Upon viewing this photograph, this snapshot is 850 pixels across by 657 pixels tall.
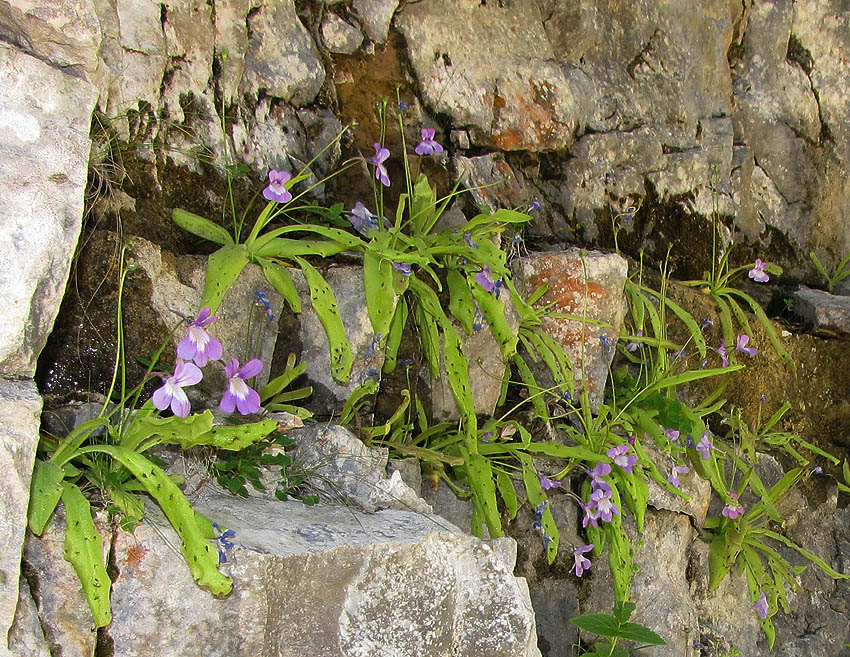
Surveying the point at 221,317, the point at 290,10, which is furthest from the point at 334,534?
the point at 290,10

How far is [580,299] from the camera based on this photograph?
352 centimetres

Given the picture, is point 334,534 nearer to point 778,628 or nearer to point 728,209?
point 778,628

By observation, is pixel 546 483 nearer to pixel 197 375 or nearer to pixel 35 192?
pixel 197 375

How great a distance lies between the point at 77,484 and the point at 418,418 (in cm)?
137

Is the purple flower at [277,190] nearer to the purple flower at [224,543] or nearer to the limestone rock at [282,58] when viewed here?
the limestone rock at [282,58]

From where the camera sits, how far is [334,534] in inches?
88.7

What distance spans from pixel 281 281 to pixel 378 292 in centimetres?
32

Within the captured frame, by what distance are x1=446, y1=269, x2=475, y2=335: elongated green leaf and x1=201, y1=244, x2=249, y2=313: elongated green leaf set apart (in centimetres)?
79

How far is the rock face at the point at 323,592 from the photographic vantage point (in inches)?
77.2

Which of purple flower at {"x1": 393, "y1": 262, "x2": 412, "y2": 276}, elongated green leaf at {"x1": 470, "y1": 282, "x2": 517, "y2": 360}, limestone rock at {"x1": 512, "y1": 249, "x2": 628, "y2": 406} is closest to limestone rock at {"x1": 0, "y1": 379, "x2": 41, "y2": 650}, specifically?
purple flower at {"x1": 393, "y1": 262, "x2": 412, "y2": 276}

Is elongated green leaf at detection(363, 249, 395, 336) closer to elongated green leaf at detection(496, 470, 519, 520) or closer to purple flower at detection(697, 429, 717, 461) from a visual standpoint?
elongated green leaf at detection(496, 470, 519, 520)

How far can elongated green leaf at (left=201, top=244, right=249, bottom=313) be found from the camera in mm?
2574

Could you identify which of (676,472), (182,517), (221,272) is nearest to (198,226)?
(221,272)

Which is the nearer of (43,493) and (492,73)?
(43,493)
